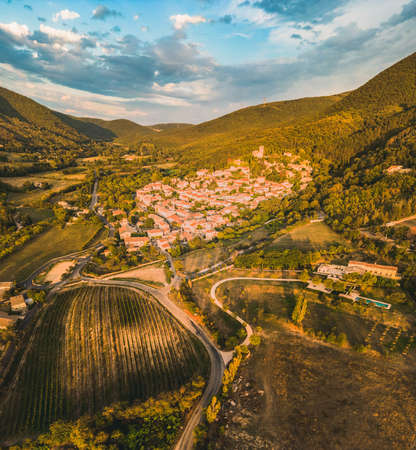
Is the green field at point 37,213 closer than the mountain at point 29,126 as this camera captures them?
Yes

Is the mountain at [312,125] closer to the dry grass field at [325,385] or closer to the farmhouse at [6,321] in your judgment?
the dry grass field at [325,385]

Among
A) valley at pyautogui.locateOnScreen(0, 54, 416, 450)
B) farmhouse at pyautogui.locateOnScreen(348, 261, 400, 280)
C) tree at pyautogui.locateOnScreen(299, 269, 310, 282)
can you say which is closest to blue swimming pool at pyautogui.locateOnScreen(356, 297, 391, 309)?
valley at pyautogui.locateOnScreen(0, 54, 416, 450)

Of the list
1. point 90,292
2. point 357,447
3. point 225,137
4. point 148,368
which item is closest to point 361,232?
point 357,447

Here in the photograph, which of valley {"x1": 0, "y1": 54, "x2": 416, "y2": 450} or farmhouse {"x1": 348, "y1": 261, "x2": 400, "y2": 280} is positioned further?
farmhouse {"x1": 348, "y1": 261, "x2": 400, "y2": 280}

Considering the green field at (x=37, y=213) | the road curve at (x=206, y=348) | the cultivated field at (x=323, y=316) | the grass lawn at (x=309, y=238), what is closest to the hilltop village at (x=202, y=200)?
the road curve at (x=206, y=348)

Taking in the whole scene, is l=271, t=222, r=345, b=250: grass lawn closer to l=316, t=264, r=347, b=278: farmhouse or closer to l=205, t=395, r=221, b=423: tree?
l=316, t=264, r=347, b=278: farmhouse
